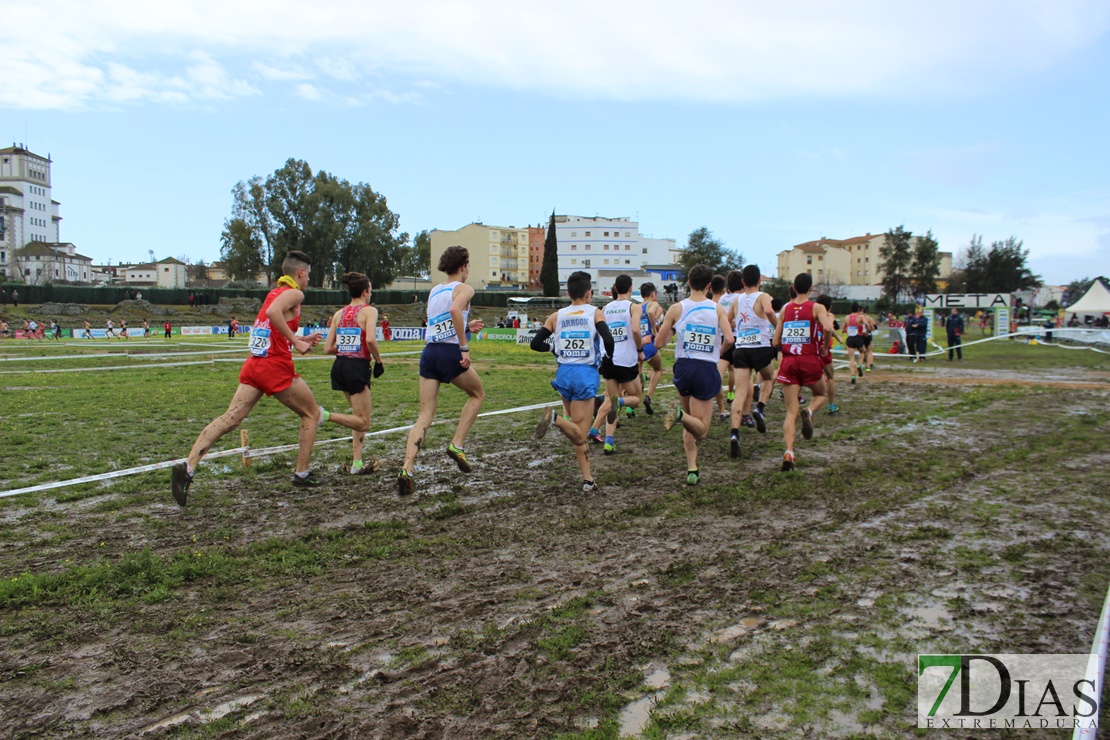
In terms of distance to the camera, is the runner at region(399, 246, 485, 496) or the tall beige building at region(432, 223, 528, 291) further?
the tall beige building at region(432, 223, 528, 291)

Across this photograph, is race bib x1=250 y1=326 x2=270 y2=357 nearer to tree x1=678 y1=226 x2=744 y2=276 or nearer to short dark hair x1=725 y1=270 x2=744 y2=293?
short dark hair x1=725 y1=270 x2=744 y2=293

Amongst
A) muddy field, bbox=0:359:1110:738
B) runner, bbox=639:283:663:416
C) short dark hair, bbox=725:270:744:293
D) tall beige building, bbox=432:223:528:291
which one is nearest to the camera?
muddy field, bbox=0:359:1110:738

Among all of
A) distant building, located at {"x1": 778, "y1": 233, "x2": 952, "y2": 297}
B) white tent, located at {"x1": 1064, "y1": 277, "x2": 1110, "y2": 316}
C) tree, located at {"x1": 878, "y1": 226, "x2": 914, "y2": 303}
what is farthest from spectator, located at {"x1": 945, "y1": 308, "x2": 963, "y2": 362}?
distant building, located at {"x1": 778, "y1": 233, "x2": 952, "y2": 297}

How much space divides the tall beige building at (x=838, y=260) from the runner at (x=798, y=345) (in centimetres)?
12636

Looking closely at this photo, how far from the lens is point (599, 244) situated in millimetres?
125938

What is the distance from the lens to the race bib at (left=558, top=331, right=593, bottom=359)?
7.13 metres

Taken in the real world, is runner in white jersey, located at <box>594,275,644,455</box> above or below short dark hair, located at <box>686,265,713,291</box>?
below

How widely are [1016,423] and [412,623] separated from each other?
10.4 metres

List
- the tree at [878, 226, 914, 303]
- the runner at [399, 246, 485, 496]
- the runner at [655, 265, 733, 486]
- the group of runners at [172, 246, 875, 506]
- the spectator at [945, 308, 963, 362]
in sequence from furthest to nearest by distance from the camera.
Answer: the tree at [878, 226, 914, 303] → the spectator at [945, 308, 963, 362] → the runner at [655, 265, 733, 486] → the runner at [399, 246, 485, 496] → the group of runners at [172, 246, 875, 506]

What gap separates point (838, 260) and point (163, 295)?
115m

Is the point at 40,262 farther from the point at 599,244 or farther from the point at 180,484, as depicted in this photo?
the point at 180,484

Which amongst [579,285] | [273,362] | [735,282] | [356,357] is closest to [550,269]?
[735,282]

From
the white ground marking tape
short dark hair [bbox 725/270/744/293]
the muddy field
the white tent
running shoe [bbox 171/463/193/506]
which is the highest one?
the white tent

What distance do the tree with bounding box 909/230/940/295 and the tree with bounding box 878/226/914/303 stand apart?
0.97 meters
